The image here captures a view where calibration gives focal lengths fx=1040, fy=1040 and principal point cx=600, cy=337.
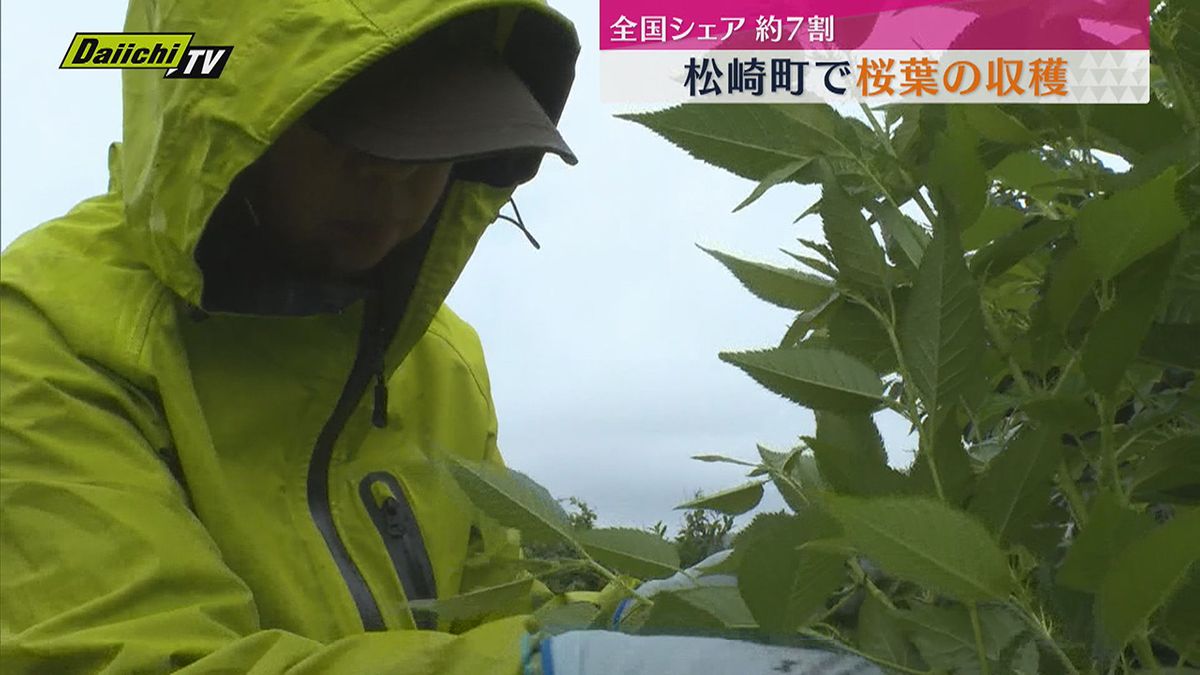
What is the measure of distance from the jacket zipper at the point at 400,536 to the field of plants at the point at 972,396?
2.23ft

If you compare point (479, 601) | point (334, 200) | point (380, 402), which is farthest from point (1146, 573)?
point (380, 402)

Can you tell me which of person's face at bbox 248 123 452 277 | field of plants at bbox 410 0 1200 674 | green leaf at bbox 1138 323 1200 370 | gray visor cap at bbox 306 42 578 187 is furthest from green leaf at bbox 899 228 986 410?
person's face at bbox 248 123 452 277

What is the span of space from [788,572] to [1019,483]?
0.10 m

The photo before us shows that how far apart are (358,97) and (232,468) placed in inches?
16.4

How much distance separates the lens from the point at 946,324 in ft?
1.35

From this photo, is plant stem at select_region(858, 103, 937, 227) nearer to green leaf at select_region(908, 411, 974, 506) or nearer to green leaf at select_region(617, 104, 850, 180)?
green leaf at select_region(617, 104, 850, 180)

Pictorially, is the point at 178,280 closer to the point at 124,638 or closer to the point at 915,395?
the point at 124,638

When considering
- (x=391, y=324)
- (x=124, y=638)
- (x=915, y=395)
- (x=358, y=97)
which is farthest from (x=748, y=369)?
(x=391, y=324)

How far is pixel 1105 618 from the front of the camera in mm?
358

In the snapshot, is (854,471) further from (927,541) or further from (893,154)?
(893,154)

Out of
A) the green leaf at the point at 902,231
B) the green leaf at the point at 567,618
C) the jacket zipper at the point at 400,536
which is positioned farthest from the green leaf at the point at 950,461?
the jacket zipper at the point at 400,536

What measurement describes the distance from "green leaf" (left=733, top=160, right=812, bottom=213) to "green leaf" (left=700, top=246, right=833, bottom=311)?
56 millimetres

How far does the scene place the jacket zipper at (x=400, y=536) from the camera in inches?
49.4

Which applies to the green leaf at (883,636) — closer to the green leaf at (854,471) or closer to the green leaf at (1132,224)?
the green leaf at (854,471)
